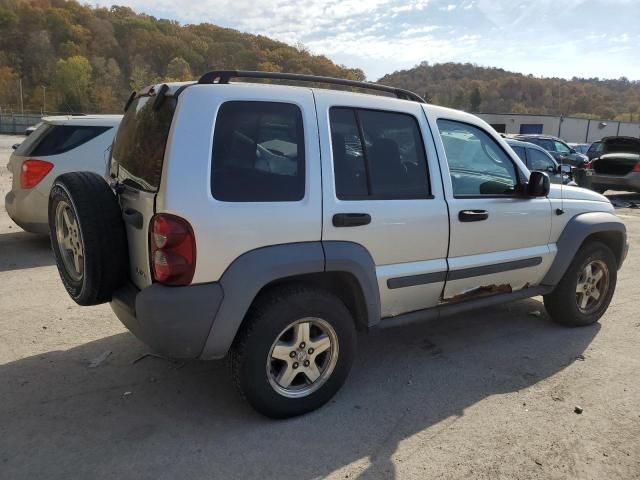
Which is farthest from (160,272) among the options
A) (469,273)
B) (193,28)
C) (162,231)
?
(193,28)

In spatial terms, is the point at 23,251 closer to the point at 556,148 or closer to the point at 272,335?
Answer: the point at 272,335

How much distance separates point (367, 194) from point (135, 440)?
6.37ft

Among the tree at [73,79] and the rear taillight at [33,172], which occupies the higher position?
the tree at [73,79]

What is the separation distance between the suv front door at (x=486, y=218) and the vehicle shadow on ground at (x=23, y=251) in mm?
4858

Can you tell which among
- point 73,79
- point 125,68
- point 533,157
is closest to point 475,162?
point 533,157

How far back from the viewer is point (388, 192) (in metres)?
3.32

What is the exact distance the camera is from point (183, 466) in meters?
2.65

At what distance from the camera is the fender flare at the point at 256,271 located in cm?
274

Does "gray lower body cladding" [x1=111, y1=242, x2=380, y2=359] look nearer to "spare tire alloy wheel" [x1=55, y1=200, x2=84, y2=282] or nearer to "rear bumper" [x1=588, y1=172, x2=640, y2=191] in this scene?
"spare tire alloy wheel" [x1=55, y1=200, x2=84, y2=282]

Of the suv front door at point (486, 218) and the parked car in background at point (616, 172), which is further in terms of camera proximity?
the parked car in background at point (616, 172)

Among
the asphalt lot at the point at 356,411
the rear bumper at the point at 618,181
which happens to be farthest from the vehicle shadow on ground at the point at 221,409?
the rear bumper at the point at 618,181

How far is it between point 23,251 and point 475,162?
573cm

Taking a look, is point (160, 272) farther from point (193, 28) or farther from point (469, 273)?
point (193, 28)

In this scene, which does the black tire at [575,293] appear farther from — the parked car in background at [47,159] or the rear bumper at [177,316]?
the parked car in background at [47,159]
